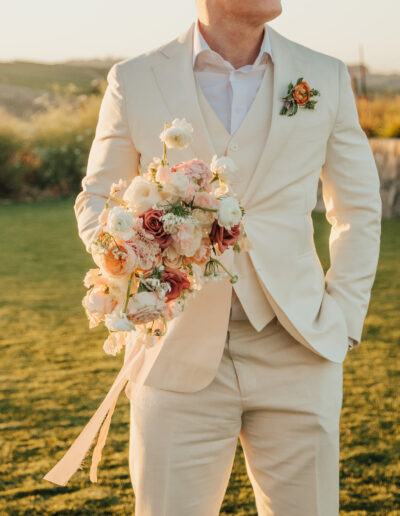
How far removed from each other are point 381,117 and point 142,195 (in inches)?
515

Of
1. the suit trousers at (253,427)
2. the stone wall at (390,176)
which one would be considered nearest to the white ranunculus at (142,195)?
the suit trousers at (253,427)

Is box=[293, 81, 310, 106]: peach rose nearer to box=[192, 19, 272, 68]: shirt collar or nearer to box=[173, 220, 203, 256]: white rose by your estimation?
box=[192, 19, 272, 68]: shirt collar

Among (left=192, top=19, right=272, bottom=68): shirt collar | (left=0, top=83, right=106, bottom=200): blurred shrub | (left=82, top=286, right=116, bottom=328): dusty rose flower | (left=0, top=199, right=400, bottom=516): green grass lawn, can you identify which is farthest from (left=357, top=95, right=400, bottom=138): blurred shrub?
(left=82, top=286, right=116, bottom=328): dusty rose flower

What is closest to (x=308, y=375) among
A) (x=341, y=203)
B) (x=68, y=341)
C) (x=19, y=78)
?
(x=341, y=203)

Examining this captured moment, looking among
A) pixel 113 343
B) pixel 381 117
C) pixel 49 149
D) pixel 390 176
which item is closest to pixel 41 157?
pixel 49 149

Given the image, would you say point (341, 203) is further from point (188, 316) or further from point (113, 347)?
point (113, 347)

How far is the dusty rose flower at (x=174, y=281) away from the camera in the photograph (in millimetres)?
1668

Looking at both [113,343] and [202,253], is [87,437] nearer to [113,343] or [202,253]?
[113,343]

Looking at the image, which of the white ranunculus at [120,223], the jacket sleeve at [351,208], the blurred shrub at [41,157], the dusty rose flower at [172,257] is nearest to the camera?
the white ranunculus at [120,223]

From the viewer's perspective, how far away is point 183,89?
2.03 m

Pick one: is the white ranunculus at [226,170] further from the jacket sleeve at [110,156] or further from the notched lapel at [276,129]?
the jacket sleeve at [110,156]

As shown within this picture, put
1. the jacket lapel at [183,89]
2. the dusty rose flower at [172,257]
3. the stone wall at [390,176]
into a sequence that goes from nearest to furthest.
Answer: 1. the dusty rose flower at [172,257]
2. the jacket lapel at [183,89]
3. the stone wall at [390,176]

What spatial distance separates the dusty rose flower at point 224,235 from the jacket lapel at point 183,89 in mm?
360

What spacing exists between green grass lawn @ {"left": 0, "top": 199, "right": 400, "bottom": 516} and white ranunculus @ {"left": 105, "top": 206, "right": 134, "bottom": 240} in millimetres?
2120
